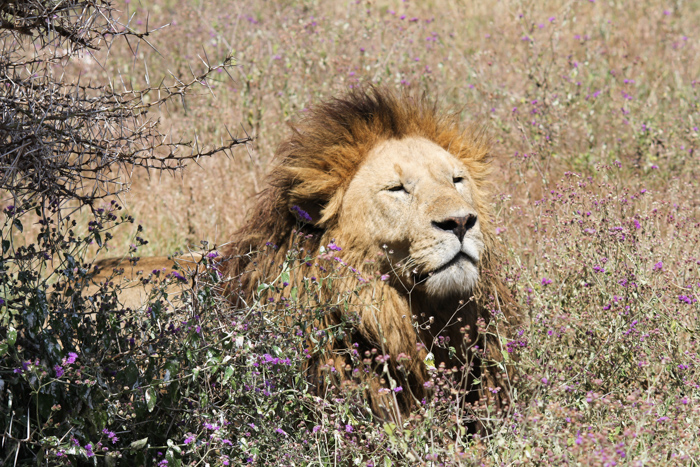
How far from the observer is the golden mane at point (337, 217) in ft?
12.5

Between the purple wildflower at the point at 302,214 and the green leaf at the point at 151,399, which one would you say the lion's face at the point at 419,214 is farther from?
the green leaf at the point at 151,399

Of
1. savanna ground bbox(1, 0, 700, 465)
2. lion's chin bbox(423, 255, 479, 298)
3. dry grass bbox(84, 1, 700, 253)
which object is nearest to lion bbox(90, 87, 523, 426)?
lion's chin bbox(423, 255, 479, 298)

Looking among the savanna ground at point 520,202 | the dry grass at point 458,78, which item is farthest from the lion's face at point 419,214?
the dry grass at point 458,78

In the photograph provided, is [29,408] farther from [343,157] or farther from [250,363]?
[343,157]

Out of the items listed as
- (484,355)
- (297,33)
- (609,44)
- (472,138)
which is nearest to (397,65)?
(297,33)

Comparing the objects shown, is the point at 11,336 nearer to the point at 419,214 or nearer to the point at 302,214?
the point at 302,214

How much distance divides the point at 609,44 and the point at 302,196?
6.12 m

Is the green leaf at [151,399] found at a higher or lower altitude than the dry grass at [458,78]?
lower

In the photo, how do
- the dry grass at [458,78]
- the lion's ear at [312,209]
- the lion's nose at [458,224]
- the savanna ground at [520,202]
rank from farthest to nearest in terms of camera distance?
1. the dry grass at [458,78]
2. the lion's ear at [312,209]
3. the lion's nose at [458,224]
4. the savanna ground at [520,202]

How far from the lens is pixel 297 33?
8.28 m

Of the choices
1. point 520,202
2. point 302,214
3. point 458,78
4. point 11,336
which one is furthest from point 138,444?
point 458,78

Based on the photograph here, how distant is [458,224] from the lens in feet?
11.4

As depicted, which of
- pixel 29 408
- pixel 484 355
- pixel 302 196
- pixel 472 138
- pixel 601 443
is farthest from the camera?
pixel 472 138

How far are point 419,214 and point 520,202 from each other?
91.5 inches
